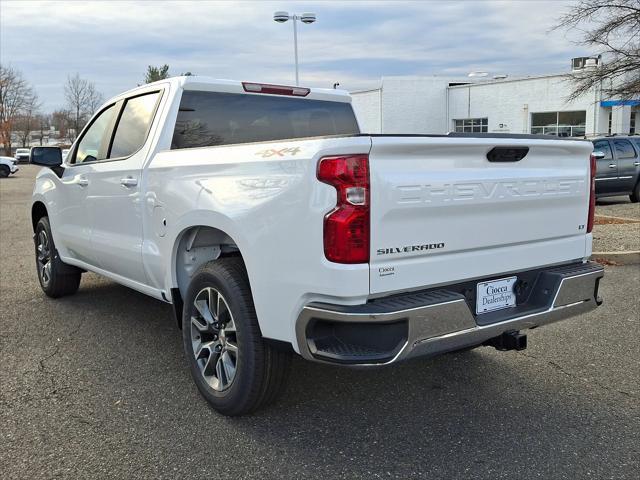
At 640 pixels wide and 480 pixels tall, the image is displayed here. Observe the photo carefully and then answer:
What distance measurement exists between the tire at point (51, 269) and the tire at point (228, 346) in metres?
2.86

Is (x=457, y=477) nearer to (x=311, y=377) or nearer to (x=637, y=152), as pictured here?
(x=311, y=377)

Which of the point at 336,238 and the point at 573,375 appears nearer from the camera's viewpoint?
the point at 336,238

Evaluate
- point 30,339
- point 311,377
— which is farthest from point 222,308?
point 30,339

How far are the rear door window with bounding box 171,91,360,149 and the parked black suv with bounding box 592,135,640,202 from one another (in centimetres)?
1138

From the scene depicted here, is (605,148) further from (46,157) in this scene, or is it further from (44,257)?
(46,157)

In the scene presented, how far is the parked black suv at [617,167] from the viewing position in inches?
589

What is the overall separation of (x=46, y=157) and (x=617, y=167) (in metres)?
13.5

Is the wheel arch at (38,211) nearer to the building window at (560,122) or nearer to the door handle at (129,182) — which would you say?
the door handle at (129,182)

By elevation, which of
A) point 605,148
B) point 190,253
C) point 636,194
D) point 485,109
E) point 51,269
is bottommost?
point 636,194

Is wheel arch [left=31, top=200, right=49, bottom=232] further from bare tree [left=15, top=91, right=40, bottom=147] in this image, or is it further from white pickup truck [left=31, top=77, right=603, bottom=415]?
bare tree [left=15, top=91, right=40, bottom=147]

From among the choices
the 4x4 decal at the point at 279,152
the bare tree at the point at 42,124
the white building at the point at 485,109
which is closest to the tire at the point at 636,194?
the 4x4 decal at the point at 279,152

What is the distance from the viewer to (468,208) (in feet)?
10.4

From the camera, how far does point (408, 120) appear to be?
47.2 metres

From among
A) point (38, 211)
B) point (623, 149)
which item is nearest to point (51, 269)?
point (38, 211)
